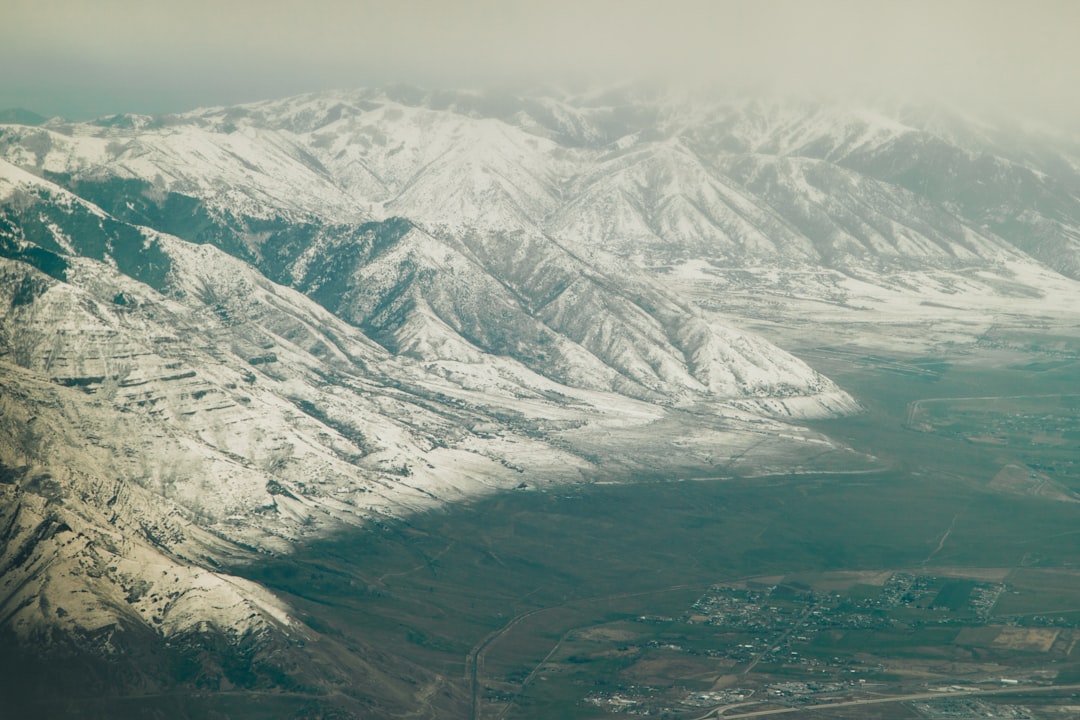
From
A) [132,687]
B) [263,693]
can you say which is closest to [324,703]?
[263,693]

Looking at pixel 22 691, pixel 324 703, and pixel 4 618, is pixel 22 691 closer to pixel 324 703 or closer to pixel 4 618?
pixel 4 618

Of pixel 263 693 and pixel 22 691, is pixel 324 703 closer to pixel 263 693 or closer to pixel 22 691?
pixel 263 693

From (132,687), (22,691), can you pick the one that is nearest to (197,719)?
(132,687)

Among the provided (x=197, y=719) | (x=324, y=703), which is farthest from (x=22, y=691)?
(x=324, y=703)

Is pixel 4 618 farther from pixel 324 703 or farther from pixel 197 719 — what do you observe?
pixel 324 703

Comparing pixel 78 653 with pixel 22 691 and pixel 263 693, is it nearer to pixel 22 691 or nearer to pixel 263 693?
pixel 22 691

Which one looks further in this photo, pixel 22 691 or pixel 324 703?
pixel 324 703

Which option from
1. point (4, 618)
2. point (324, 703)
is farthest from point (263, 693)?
point (4, 618)
